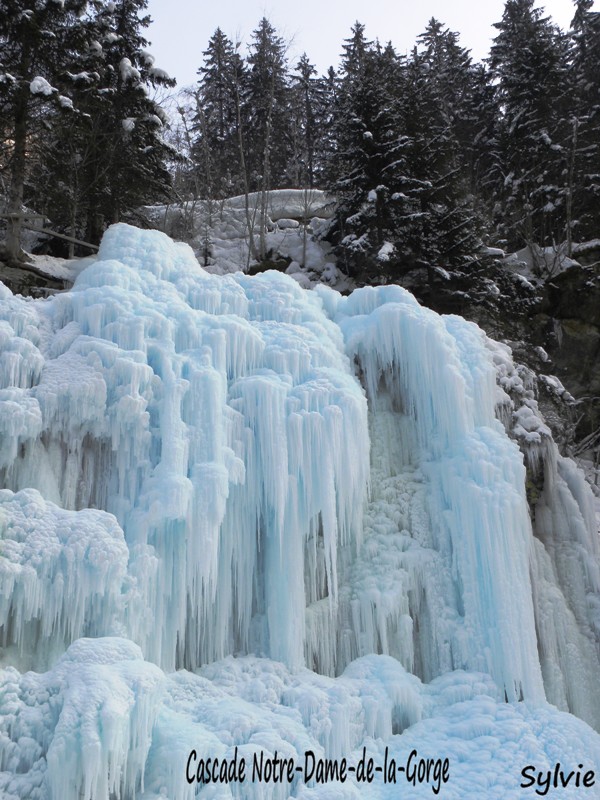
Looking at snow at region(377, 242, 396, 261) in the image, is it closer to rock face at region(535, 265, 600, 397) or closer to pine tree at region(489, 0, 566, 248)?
rock face at region(535, 265, 600, 397)

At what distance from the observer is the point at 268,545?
6949 millimetres

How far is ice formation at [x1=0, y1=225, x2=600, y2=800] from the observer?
5039 millimetres

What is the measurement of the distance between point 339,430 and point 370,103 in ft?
42.1

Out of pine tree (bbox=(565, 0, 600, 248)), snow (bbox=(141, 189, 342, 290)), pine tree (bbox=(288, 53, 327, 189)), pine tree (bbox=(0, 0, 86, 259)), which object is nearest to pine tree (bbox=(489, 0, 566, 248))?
pine tree (bbox=(565, 0, 600, 248))

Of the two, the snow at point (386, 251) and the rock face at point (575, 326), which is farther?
the rock face at point (575, 326)

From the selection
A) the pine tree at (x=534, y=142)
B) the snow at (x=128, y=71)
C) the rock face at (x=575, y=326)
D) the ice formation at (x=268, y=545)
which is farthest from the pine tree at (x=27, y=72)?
the pine tree at (x=534, y=142)

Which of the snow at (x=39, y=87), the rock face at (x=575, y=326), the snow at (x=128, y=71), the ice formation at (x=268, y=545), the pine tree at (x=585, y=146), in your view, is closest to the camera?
the ice formation at (x=268, y=545)

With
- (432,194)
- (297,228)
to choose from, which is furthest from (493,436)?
(297,228)

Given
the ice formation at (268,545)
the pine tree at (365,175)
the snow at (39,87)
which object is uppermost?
the pine tree at (365,175)

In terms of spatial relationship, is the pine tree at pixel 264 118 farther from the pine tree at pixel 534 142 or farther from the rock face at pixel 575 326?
the rock face at pixel 575 326

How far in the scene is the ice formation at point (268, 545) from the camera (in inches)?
198

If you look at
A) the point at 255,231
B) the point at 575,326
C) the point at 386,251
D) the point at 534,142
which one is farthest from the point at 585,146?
the point at 255,231

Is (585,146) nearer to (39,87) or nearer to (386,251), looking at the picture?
(386,251)

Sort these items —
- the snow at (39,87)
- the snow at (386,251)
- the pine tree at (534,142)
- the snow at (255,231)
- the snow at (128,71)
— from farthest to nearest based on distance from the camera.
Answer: the pine tree at (534,142) → the snow at (255,231) → the snow at (128,71) → the snow at (386,251) → the snow at (39,87)
